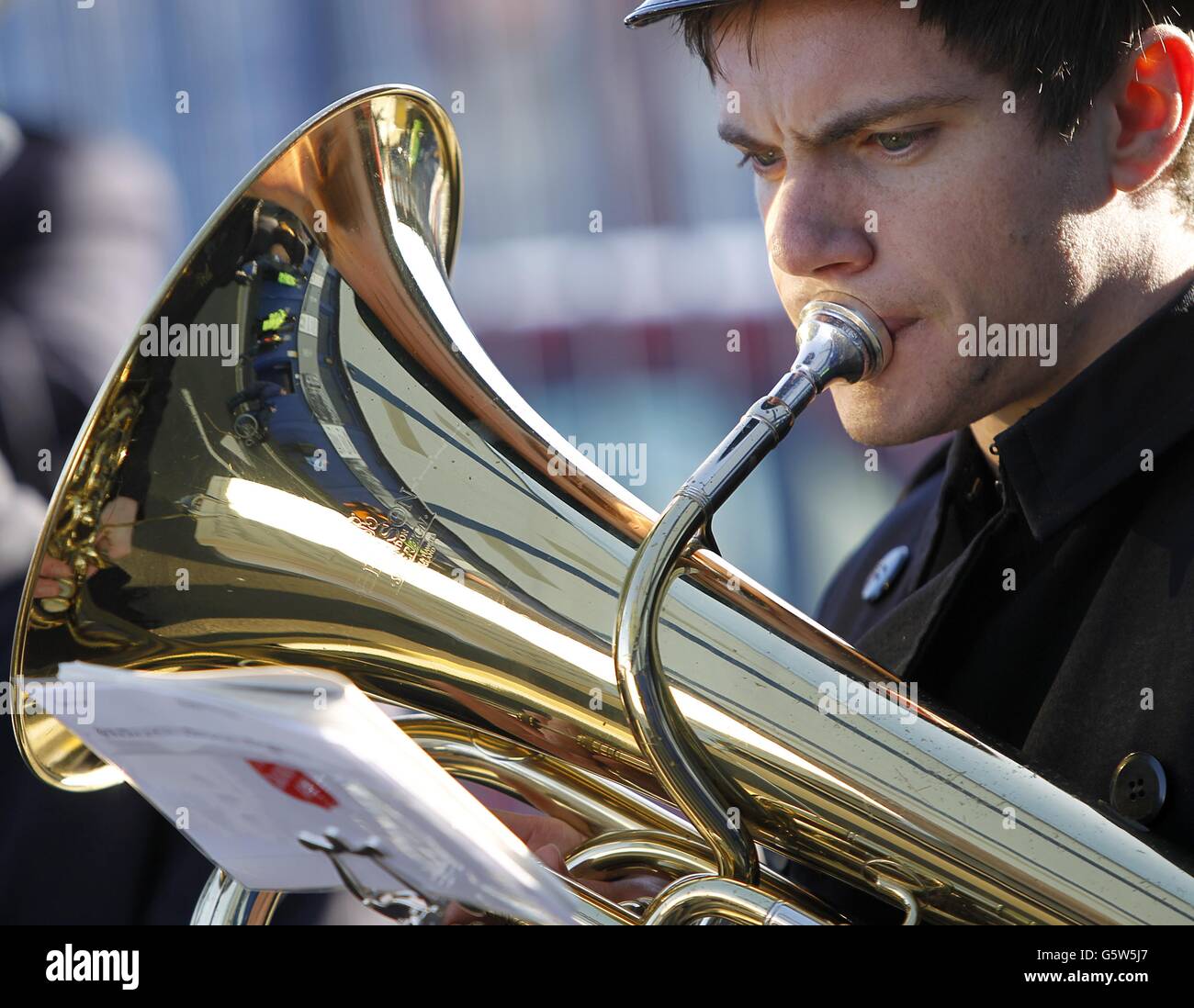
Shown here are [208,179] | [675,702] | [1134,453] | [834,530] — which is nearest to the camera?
[675,702]

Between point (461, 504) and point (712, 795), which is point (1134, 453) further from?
point (461, 504)

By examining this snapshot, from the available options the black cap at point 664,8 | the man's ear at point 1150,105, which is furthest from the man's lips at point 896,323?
the black cap at point 664,8

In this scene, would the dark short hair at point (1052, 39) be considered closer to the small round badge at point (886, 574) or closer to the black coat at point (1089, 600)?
the black coat at point (1089, 600)

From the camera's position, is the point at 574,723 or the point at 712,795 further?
the point at 574,723

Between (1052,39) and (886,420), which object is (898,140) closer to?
(1052,39)

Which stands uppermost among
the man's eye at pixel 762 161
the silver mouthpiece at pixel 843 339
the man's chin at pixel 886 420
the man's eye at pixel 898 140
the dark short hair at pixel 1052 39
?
the dark short hair at pixel 1052 39

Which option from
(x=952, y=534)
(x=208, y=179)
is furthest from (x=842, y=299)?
(x=208, y=179)

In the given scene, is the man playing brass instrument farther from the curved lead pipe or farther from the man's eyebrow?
the curved lead pipe

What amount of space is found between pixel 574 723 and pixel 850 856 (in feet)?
1.03

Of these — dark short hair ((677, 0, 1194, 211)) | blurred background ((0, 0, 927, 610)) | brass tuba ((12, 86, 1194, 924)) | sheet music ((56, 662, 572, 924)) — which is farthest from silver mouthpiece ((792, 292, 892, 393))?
blurred background ((0, 0, 927, 610))

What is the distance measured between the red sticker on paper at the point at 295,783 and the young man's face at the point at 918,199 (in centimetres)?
90

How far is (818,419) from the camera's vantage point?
192 inches

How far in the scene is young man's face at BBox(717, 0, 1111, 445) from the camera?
5.17 ft

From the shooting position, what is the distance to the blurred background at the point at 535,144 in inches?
204
